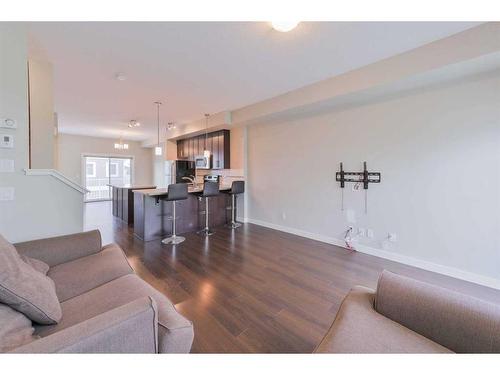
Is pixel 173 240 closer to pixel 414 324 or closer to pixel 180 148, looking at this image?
pixel 414 324

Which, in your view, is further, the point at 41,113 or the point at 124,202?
the point at 124,202

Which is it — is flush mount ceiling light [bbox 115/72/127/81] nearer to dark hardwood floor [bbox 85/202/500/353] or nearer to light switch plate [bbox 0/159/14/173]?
light switch plate [bbox 0/159/14/173]

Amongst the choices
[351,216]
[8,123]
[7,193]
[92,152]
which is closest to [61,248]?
[7,193]

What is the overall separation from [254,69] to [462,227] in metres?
3.20

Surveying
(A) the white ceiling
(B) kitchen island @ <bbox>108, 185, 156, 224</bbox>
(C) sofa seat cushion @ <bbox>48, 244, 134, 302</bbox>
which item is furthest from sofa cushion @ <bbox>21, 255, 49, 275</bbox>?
(B) kitchen island @ <bbox>108, 185, 156, 224</bbox>

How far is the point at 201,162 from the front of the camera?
6070 millimetres

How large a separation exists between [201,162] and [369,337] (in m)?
5.59

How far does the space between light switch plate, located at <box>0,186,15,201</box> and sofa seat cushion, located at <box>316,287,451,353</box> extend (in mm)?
2712

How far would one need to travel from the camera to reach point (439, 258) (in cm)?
272

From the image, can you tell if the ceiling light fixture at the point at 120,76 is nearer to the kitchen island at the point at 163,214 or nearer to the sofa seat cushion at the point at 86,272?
the kitchen island at the point at 163,214

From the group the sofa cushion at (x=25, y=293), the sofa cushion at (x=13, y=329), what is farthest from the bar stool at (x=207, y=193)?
the sofa cushion at (x=13, y=329)

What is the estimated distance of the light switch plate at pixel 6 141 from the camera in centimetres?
187
